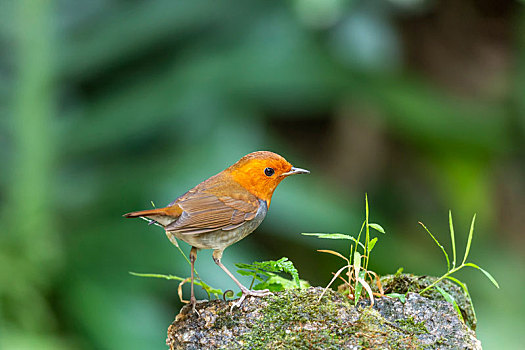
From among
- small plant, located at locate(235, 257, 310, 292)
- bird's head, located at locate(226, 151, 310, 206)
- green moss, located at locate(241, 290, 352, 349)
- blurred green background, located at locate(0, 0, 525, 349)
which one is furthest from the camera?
blurred green background, located at locate(0, 0, 525, 349)

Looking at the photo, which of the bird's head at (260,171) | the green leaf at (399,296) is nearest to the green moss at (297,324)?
the green leaf at (399,296)

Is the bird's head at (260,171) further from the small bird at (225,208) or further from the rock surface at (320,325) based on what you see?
the rock surface at (320,325)

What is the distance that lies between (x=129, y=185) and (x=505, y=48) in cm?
435

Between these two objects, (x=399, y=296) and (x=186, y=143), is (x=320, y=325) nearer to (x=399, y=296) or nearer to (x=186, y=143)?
(x=399, y=296)

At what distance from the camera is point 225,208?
188cm

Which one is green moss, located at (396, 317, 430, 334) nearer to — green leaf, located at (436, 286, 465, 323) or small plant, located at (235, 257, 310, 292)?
green leaf, located at (436, 286, 465, 323)

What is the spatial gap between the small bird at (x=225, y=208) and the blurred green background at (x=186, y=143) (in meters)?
2.04

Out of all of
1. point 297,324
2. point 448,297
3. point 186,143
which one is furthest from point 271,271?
point 186,143

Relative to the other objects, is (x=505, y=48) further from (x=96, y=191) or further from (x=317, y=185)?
(x=96, y=191)

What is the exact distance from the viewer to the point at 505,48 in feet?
21.6

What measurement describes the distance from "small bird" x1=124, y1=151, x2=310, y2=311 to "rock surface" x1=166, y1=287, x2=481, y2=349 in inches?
2.3

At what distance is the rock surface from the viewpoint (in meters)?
1.61

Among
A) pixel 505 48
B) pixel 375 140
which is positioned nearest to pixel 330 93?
pixel 375 140

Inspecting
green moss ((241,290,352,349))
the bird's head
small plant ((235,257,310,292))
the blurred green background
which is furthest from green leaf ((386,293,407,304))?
the blurred green background
